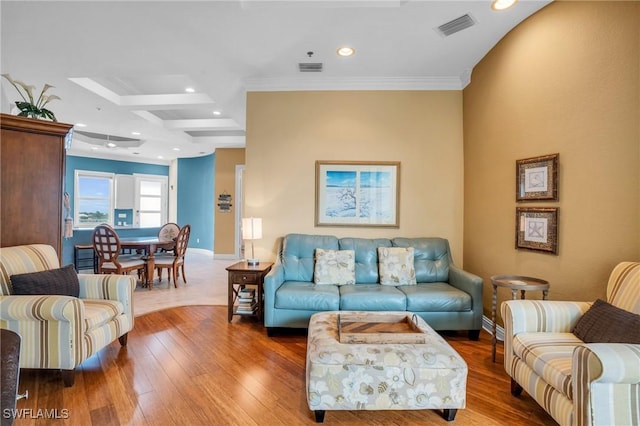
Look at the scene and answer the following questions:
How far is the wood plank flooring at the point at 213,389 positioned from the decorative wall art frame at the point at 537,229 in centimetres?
104

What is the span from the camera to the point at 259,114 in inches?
152

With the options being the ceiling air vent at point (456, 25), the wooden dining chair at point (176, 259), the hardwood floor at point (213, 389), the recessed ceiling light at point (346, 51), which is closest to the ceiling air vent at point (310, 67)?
the recessed ceiling light at point (346, 51)

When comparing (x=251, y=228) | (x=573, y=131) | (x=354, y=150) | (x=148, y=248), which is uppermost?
(x=354, y=150)

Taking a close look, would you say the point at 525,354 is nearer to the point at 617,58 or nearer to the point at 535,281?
the point at 535,281

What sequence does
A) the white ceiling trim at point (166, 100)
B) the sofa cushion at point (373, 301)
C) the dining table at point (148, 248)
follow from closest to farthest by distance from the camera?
1. the sofa cushion at point (373, 301)
2. the white ceiling trim at point (166, 100)
3. the dining table at point (148, 248)

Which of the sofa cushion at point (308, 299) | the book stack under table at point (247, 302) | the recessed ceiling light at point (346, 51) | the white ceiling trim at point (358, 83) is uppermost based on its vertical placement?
the recessed ceiling light at point (346, 51)

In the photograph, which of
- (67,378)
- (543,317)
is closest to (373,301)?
(543,317)

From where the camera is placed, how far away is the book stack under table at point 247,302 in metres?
3.33

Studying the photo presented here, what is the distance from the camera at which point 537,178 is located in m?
2.58

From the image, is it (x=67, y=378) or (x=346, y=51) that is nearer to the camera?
(x=67, y=378)

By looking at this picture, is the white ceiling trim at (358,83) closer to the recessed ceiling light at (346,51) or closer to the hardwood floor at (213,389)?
the recessed ceiling light at (346,51)

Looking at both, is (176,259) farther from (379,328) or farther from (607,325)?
(607,325)

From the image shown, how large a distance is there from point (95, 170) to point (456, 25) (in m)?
8.60

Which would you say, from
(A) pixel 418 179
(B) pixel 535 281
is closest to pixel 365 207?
(A) pixel 418 179
